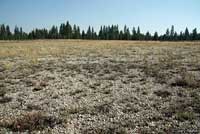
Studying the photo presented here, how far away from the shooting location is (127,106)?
47.5 ft

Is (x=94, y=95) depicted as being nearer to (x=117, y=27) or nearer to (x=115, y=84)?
(x=115, y=84)

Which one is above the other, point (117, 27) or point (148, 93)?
→ point (117, 27)

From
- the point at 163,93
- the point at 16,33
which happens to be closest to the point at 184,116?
the point at 163,93

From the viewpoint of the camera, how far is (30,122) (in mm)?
11852

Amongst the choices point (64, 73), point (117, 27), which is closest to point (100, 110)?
point (64, 73)

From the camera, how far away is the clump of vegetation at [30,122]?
11398mm

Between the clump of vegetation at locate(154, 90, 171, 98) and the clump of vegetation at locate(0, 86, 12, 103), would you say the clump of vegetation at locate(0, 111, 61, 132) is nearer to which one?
the clump of vegetation at locate(0, 86, 12, 103)

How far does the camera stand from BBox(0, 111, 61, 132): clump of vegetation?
11398 mm

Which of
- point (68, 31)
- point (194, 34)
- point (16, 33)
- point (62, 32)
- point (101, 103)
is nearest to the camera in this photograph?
point (101, 103)

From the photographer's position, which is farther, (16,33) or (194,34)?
(16,33)

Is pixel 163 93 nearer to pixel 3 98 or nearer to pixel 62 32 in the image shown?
pixel 3 98

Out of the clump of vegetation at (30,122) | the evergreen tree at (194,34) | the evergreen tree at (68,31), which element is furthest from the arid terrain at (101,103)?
the evergreen tree at (68,31)

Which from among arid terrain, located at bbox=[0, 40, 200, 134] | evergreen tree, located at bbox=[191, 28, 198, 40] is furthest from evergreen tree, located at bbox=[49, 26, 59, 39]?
arid terrain, located at bbox=[0, 40, 200, 134]

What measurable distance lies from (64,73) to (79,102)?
1096 centimetres
